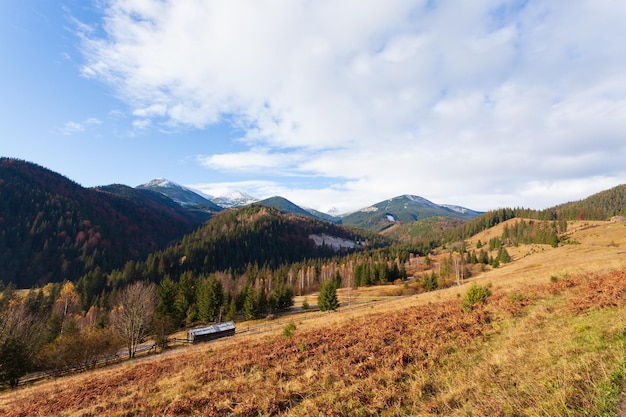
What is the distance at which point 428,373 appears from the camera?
10.2 m

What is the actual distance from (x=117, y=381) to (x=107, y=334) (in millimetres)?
37386

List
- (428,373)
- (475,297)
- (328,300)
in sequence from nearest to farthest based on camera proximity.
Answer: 1. (428,373)
2. (475,297)
3. (328,300)

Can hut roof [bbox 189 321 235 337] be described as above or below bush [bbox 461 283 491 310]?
below

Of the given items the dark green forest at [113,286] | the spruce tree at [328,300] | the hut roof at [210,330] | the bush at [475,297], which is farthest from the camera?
the spruce tree at [328,300]

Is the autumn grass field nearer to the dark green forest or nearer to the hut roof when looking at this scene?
the dark green forest

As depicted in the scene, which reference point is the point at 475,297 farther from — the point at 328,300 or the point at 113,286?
the point at 113,286

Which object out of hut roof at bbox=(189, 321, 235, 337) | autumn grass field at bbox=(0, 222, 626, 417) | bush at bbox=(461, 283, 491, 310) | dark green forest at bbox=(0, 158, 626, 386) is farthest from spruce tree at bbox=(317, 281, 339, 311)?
autumn grass field at bbox=(0, 222, 626, 417)

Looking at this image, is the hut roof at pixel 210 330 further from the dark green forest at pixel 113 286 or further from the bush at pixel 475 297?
the bush at pixel 475 297

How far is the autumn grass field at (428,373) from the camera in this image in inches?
285

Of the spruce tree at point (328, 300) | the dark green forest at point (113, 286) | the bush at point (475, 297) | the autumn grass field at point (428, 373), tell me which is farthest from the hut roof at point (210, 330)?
the bush at point (475, 297)

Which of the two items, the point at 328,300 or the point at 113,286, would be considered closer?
the point at 328,300

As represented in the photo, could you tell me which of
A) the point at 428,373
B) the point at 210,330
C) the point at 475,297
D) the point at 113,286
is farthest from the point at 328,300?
the point at 113,286

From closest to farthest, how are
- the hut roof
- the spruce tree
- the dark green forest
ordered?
the dark green forest < the hut roof < the spruce tree

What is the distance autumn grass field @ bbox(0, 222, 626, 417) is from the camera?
723cm
